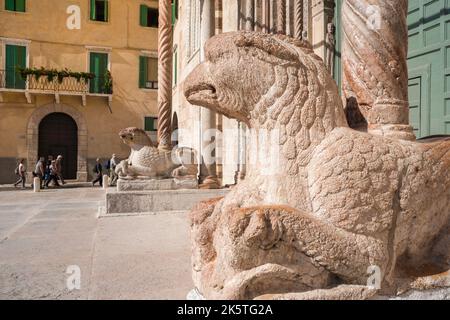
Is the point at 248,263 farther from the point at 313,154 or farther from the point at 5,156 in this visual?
the point at 5,156

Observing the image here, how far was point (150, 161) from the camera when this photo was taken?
6.98 m

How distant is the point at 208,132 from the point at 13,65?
14881 mm

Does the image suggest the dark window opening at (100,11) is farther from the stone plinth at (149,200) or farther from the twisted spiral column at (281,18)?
the stone plinth at (149,200)

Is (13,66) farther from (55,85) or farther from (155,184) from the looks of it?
(155,184)

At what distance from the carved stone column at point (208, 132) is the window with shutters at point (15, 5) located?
45.0 feet

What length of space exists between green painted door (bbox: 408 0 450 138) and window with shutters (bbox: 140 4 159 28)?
18.3 metres

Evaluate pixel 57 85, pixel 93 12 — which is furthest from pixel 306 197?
pixel 93 12

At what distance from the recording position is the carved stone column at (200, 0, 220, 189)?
27.3ft

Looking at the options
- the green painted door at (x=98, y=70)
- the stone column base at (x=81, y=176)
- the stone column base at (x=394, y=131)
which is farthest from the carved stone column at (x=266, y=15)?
the stone column base at (x=81, y=176)

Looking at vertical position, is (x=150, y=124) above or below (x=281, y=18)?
below

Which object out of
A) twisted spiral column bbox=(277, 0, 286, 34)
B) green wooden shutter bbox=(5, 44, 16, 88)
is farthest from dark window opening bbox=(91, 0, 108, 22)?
twisted spiral column bbox=(277, 0, 286, 34)

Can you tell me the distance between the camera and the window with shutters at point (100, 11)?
19.7m

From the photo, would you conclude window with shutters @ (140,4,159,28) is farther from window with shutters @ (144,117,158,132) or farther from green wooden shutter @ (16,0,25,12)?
green wooden shutter @ (16,0,25,12)

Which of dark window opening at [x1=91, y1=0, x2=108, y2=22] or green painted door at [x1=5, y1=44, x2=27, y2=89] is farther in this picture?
dark window opening at [x1=91, y1=0, x2=108, y2=22]
